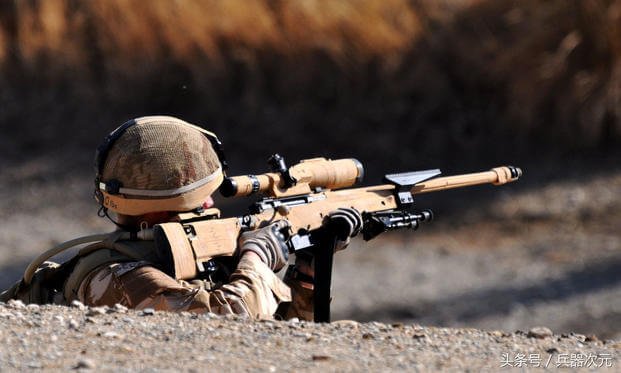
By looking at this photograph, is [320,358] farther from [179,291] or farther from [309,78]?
[309,78]

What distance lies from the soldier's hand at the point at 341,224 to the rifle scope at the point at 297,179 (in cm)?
18

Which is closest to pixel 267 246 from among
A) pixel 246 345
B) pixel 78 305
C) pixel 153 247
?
pixel 153 247

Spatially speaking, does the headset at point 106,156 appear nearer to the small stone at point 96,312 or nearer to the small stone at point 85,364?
the small stone at point 96,312

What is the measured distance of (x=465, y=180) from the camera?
732 centimetres

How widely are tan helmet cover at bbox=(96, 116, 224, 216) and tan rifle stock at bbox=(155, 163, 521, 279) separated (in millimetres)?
120

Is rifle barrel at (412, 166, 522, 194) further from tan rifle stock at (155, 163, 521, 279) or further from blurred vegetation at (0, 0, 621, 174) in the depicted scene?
blurred vegetation at (0, 0, 621, 174)

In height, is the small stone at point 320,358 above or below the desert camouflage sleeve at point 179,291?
below

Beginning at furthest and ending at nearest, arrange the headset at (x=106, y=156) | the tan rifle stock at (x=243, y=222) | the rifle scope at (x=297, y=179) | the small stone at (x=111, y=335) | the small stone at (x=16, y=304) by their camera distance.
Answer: the rifle scope at (x=297, y=179)
the headset at (x=106, y=156)
the tan rifle stock at (x=243, y=222)
the small stone at (x=16, y=304)
the small stone at (x=111, y=335)

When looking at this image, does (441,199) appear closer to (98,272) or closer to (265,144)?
(265,144)

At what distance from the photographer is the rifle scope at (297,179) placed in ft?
18.6

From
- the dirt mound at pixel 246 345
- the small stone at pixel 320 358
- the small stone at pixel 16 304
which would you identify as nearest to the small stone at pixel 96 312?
the dirt mound at pixel 246 345

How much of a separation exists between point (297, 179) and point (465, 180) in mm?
1709

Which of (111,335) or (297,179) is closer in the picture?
(111,335)

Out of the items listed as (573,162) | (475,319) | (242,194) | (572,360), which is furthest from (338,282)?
(572,360)
